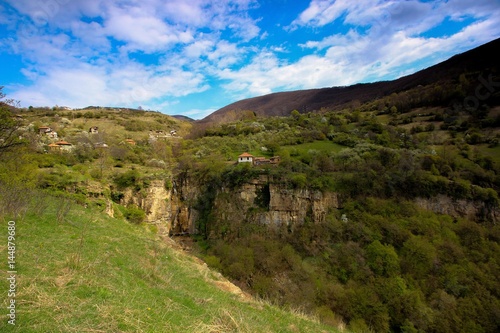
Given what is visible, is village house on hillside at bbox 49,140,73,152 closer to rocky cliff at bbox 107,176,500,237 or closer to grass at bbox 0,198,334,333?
rocky cliff at bbox 107,176,500,237

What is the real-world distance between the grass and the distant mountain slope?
65528 mm

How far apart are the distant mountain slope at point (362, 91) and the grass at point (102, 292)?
65.5 metres

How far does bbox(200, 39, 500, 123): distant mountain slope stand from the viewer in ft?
179

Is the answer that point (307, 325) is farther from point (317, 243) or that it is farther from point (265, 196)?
point (265, 196)

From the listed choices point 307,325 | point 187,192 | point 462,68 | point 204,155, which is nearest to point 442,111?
point 462,68

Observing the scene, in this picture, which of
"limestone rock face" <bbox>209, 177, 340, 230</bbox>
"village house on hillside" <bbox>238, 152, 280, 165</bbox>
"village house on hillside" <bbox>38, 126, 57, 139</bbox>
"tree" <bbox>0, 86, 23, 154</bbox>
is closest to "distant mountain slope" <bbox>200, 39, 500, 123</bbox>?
"village house on hillside" <bbox>38, 126, 57, 139</bbox>

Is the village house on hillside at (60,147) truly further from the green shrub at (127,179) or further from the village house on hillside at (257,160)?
the village house on hillside at (257,160)

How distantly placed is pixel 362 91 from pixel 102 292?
3850 inches

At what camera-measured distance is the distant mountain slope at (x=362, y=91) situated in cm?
5443

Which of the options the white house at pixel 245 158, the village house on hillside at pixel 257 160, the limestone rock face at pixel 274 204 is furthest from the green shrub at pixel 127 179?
the village house on hillside at pixel 257 160

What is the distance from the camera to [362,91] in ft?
290

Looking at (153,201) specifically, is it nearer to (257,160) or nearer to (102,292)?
(257,160)

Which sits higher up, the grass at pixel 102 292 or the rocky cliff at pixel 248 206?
the grass at pixel 102 292

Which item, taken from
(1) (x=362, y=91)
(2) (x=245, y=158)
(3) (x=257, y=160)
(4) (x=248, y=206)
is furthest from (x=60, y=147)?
(1) (x=362, y=91)
